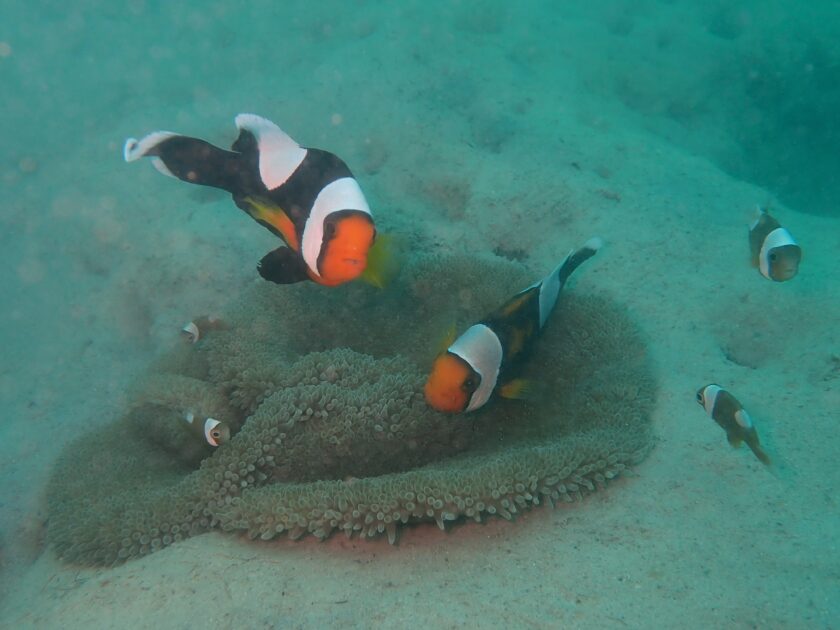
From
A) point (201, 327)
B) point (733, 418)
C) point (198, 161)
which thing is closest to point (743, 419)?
point (733, 418)

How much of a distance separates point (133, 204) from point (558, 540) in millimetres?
6034

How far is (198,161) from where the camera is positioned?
2.03 m

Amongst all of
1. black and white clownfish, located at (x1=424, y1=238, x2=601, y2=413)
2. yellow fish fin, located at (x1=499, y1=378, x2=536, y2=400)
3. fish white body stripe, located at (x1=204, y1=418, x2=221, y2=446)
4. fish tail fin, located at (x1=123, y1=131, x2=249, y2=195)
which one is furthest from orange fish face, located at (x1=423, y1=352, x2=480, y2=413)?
fish tail fin, located at (x1=123, y1=131, x2=249, y2=195)

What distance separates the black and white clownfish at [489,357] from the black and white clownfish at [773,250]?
1.17 meters

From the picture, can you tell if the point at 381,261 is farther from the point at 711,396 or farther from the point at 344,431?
the point at 711,396

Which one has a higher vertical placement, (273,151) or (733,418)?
(273,151)

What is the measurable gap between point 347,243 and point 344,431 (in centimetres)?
132

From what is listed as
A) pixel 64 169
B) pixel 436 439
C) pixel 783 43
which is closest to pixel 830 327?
pixel 436 439

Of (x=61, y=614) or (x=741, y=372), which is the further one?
(x=741, y=372)

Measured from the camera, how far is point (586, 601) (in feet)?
6.75

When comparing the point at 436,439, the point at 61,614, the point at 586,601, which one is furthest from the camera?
the point at 436,439

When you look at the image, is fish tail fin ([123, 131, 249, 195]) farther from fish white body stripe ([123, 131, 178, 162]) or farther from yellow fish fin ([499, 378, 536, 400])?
yellow fish fin ([499, 378, 536, 400])

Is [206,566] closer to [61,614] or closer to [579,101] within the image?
[61,614]

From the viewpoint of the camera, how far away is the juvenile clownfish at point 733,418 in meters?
2.33
